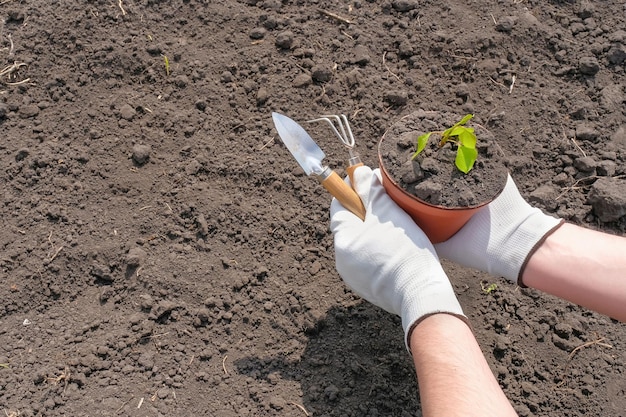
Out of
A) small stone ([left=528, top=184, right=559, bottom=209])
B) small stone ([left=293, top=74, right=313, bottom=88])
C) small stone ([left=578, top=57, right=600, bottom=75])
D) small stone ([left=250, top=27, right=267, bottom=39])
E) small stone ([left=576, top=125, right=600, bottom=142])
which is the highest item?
small stone ([left=578, top=57, right=600, bottom=75])

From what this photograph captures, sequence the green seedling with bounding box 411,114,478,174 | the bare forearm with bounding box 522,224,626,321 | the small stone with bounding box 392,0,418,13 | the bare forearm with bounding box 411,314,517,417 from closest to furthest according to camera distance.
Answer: the bare forearm with bounding box 411,314,517,417, the green seedling with bounding box 411,114,478,174, the bare forearm with bounding box 522,224,626,321, the small stone with bounding box 392,0,418,13

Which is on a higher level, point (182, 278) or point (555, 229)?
point (555, 229)

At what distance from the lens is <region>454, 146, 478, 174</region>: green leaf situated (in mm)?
1504

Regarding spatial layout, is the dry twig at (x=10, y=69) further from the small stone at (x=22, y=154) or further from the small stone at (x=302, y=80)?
the small stone at (x=302, y=80)

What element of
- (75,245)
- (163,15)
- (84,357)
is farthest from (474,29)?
(84,357)

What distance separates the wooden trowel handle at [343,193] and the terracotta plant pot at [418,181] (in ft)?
0.34

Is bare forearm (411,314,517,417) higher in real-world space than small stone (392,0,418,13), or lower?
lower

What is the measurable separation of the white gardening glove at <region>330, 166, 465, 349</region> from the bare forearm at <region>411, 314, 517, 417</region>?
65 mm

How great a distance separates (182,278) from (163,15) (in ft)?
4.20

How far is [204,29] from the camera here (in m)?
2.53

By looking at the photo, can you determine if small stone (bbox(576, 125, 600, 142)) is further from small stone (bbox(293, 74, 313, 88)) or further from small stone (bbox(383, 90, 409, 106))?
small stone (bbox(293, 74, 313, 88))

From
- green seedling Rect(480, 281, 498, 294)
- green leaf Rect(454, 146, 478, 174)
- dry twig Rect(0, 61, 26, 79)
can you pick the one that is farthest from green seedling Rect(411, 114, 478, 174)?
dry twig Rect(0, 61, 26, 79)

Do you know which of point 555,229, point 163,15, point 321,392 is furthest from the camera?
point 163,15

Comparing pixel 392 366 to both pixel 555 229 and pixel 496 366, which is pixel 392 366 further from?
pixel 555 229
